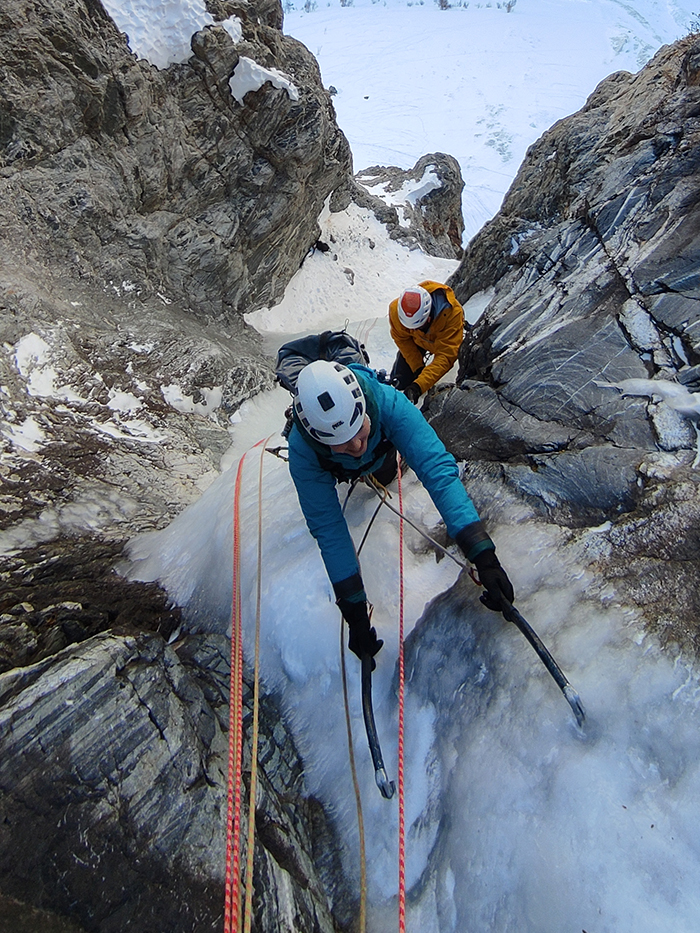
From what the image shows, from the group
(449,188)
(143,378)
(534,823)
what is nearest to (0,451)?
(143,378)

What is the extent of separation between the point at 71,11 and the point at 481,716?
38.9 ft

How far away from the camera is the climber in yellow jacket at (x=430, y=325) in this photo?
477 cm

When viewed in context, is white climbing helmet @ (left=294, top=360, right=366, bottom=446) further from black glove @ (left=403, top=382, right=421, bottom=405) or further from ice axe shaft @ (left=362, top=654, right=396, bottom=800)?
black glove @ (left=403, top=382, right=421, bottom=405)

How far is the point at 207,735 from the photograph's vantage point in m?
2.78

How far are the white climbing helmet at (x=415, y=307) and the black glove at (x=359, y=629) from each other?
9.87 ft

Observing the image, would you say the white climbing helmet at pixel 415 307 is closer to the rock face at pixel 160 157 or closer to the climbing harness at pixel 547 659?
the climbing harness at pixel 547 659

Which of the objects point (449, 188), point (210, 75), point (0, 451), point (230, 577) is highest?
point (210, 75)

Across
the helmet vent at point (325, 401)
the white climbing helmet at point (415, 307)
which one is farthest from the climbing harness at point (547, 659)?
the white climbing helmet at point (415, 307)

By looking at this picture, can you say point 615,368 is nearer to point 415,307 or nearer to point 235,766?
point 415,307

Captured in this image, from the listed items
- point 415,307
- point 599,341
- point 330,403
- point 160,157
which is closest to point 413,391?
point 415,307

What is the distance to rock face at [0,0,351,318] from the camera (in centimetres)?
819

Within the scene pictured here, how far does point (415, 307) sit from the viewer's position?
4.72m

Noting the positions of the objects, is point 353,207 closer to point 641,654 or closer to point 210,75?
point 210,75

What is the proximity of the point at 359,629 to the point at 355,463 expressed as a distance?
3.00ft
